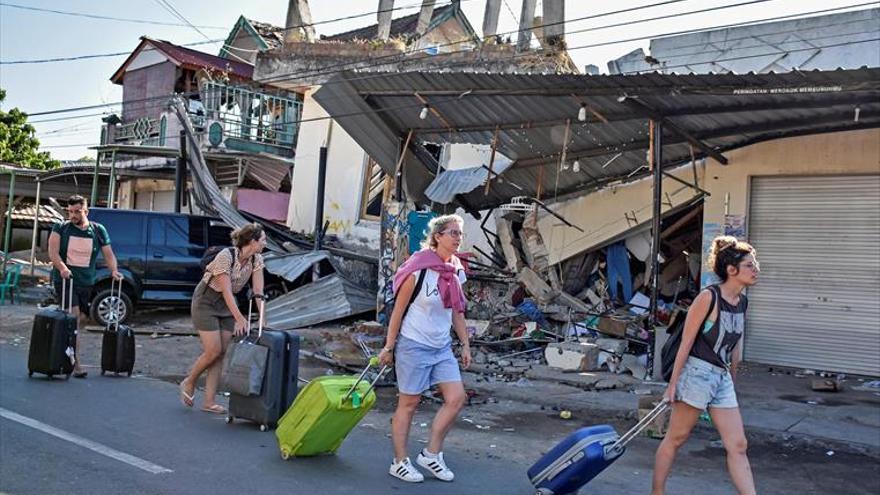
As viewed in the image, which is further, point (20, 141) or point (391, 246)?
point (20, 141)

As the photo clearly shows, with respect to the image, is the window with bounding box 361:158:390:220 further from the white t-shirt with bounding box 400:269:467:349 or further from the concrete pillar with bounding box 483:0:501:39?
the white t-shirt with bounding box 400:269:467:349

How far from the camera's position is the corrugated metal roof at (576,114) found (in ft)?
30.7

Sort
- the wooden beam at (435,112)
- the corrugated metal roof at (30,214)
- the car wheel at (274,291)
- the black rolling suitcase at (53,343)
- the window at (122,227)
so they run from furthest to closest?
the corrugated metal roof at (30,214), the car wheel at (274,291), the window at (122,227), the wooden beam at (435,112), the black rolling suitcase at (53,343)

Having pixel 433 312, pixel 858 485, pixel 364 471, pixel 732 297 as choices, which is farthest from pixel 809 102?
pixel 364 471

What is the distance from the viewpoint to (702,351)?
198 inches

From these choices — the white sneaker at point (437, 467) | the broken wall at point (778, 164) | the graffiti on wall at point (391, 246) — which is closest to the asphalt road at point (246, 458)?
the white sneaker at point (437, 467)

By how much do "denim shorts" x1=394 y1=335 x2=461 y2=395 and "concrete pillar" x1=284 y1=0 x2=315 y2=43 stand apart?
1792cm

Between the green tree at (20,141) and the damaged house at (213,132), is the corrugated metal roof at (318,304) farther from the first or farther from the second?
the green tree at (20,141)

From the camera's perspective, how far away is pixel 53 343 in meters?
8.73

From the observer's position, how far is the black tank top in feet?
16.4

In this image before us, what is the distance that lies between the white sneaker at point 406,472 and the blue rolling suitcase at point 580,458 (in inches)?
35.2

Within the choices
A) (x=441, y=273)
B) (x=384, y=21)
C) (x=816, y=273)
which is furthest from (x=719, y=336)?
(x=384, y=21)

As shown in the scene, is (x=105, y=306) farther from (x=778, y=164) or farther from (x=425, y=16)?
(x=425, y=16)

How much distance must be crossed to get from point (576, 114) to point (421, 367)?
691 cm
